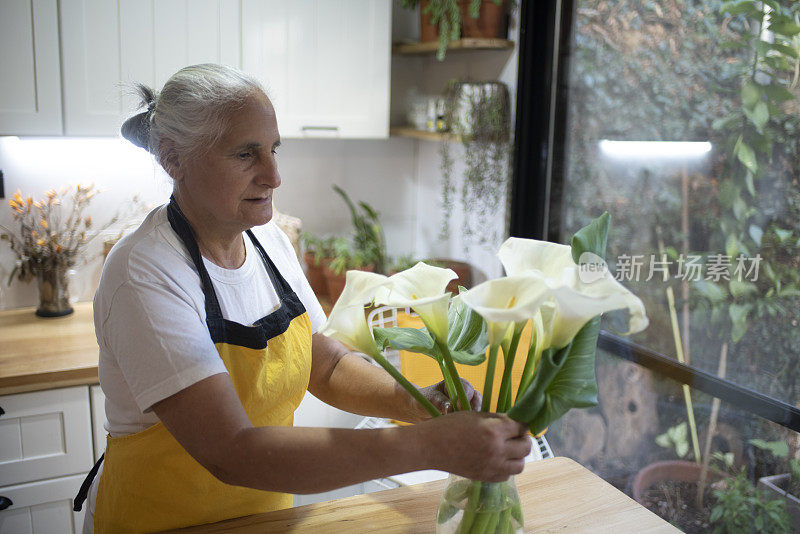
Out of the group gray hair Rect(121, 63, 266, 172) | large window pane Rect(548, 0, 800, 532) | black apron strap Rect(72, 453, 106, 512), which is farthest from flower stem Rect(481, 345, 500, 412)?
large window pane Rect(548, 0, 800, 532)

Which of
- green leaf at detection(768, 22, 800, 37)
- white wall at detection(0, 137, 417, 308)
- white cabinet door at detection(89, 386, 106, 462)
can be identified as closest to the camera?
green leaf at detection(768, 22, 800, 37)

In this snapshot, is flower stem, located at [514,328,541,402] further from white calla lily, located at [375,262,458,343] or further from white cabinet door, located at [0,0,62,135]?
white cabinet door, located at [0,0,62,135]

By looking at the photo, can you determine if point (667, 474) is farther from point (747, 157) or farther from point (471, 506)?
point (471, 506)

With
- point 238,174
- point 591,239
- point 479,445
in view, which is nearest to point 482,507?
point 479,445

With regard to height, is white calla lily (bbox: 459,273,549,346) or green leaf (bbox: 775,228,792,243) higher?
white calla lily (bbox: 459,273,549,346)

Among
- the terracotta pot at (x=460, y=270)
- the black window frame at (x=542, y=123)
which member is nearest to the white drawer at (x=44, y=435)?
the terracotta pot at (x=460, y=270)

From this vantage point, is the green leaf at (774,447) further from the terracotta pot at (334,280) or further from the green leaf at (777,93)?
the terracotta pot at (334,280)

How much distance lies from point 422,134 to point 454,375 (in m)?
1.83

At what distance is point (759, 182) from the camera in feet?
5.70

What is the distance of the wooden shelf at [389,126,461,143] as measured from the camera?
2558mm

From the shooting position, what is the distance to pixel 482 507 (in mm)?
978

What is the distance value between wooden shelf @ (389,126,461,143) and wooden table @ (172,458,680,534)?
4.88 feet

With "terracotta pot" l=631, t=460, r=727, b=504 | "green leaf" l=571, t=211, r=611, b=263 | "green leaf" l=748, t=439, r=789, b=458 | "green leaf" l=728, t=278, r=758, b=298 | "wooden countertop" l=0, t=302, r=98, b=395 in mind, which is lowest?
"terracotta pot" l=631, t=460, r=727, b=504

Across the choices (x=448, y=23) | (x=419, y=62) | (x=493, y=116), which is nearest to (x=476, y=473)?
(x=493, y=116)
